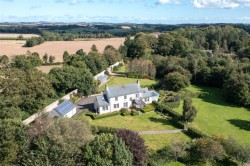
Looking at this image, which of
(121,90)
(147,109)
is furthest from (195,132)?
(121,90)

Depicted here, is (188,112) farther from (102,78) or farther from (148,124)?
(102,78)

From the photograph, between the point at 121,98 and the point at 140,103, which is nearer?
the point at 121,98

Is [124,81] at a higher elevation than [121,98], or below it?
below

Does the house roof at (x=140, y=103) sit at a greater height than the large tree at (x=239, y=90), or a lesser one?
lesser

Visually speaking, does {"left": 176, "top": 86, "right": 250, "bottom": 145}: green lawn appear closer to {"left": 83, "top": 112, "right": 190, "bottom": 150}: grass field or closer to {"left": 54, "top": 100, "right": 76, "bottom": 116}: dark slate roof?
{"left": 83, "top": 112, "right": 190, "bottom": 150}: grass field

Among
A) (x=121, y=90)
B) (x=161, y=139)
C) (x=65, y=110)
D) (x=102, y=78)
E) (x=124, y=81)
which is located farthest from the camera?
(x=124, y=81)

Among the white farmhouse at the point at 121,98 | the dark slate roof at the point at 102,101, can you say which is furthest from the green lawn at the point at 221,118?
the dark slate roof at the point at 102,101

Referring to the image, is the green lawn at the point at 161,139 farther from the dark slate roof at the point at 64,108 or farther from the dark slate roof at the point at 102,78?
the dark slate roof at the point at 102,78

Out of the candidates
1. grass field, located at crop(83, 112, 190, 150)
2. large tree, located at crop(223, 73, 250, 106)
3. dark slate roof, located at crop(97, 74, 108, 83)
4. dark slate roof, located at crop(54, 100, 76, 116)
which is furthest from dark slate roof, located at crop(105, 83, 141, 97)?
large tree, located at crop(223, 73, 250, 106)
